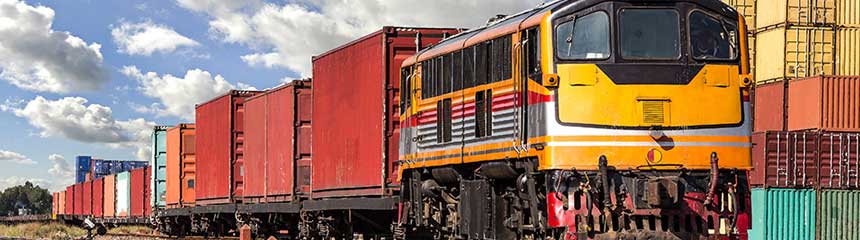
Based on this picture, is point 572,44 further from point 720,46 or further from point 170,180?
point 170,180

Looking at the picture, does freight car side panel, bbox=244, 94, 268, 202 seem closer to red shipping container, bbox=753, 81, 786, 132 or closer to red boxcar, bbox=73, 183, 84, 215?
red shipping container, bbox=753, 81, 786, 132

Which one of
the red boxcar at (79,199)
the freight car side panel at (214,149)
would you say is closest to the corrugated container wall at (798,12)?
the freight car side panel at (214,149)

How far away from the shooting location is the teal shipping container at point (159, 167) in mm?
41375

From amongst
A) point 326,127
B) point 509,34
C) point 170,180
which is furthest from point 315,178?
point 170,180

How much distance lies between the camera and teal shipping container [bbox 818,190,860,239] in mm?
28562

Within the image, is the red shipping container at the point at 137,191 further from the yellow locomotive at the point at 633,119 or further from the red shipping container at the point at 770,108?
the yellow locomotive at the point at 633,119

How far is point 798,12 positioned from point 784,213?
16.0 metres

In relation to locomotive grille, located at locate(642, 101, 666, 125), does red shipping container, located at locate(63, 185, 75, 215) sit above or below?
below

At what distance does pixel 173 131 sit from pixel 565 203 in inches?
1138

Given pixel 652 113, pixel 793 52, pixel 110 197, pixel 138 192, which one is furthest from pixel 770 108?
pixel 110 197

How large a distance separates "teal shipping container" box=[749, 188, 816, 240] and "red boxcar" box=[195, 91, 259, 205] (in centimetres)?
1377

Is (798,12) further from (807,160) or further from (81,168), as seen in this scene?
(81,168)

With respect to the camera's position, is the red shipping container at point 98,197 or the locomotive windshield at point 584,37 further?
the red shipping container at point 98,197

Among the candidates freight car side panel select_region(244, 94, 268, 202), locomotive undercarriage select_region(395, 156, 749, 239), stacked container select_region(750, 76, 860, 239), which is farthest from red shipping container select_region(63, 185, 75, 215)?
locomotive undercarriage select_region(395, 156, 749, 239)
